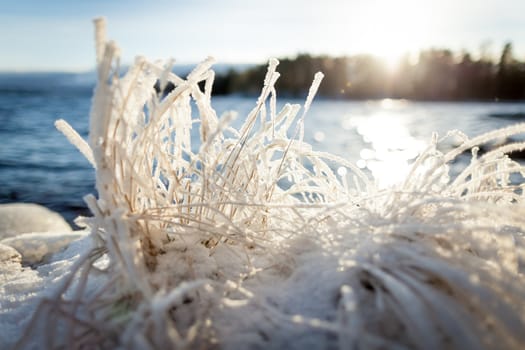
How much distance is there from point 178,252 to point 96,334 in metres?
0.24

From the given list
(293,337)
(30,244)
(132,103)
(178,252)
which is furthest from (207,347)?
(30,244)

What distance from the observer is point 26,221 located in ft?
7.95

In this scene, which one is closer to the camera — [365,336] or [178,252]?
[365,336]

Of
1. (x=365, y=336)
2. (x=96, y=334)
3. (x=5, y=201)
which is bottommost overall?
(x=5, y=201)

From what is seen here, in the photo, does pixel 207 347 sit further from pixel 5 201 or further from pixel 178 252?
pixel 5 201

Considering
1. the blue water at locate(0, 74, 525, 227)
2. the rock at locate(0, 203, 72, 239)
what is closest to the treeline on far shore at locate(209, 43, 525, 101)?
the blue water at locate(0, 74, 525, 227)

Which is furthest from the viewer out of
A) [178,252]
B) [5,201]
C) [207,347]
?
[5,201]

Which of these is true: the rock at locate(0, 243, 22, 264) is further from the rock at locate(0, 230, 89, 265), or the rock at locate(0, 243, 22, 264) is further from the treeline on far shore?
the treeline on far shore

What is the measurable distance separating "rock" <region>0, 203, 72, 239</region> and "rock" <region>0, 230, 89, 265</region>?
23.2 inches

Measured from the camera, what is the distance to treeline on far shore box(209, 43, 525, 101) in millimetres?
26109

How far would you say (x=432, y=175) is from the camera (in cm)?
106

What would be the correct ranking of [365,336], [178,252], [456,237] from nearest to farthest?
[365,336] < [456,237] < [178,252]

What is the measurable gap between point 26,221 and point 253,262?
194 cm

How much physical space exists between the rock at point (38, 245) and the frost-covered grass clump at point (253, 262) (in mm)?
753
